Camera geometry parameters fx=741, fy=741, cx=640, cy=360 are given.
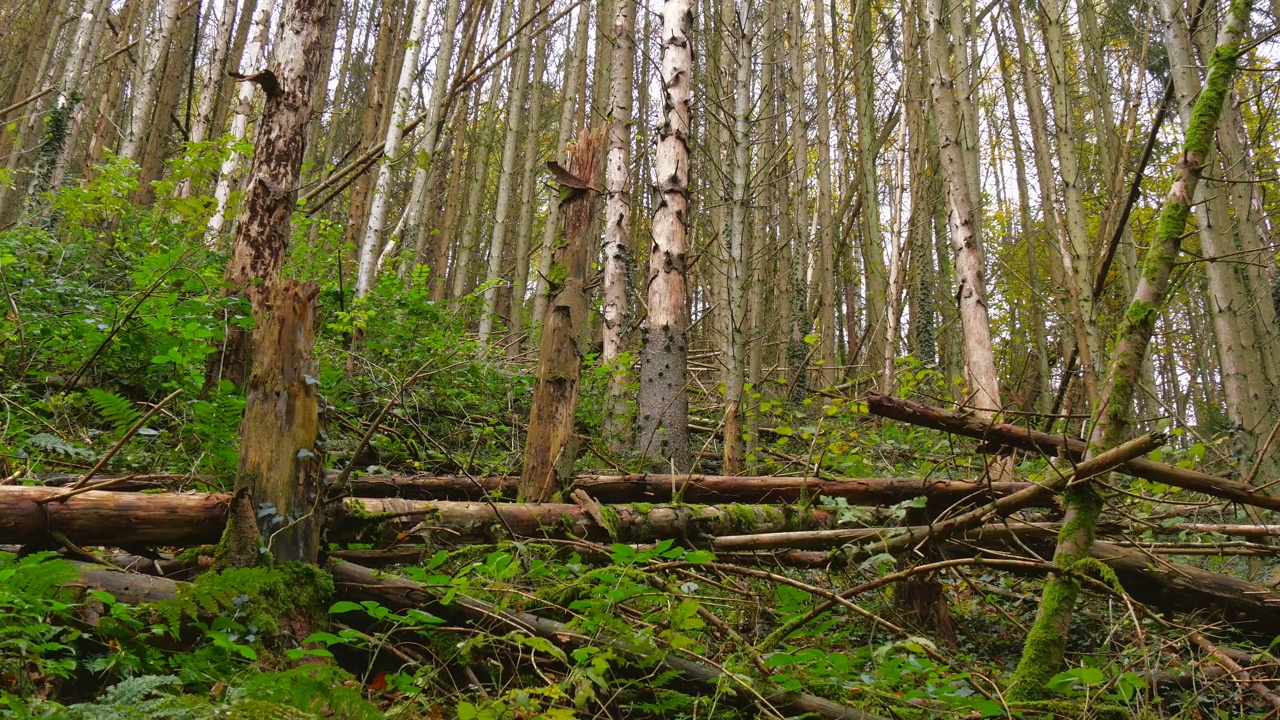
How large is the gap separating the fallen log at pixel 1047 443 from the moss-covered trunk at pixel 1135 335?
21cm

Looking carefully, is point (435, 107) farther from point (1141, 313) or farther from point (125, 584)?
point (1141, 313)

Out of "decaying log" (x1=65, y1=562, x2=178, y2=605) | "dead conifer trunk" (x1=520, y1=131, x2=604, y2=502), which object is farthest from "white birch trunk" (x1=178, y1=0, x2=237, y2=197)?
"decaying log" (x1=65, y1=562, x2=178, y2=605)

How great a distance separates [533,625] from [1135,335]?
9.25 ft

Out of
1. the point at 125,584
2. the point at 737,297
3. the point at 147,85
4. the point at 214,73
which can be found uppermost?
the point at 214,73

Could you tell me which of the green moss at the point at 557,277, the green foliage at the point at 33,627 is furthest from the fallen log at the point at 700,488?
the green foliage at the point at 33,627

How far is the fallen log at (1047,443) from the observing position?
134 inches

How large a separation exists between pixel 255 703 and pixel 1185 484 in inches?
150

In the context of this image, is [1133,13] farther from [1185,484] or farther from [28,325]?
[28,325]

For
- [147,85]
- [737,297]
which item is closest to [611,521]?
[737,297]

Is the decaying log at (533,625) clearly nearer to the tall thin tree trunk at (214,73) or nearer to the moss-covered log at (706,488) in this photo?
the moss-covered log at (706,488)

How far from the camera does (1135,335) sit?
3.23 m

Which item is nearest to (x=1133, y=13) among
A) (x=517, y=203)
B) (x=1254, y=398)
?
(x=1254, y=398)

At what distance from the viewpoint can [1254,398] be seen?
328 inches

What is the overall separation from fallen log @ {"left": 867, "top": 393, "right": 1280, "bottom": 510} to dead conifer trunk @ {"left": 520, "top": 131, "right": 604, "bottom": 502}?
5.10 ft
